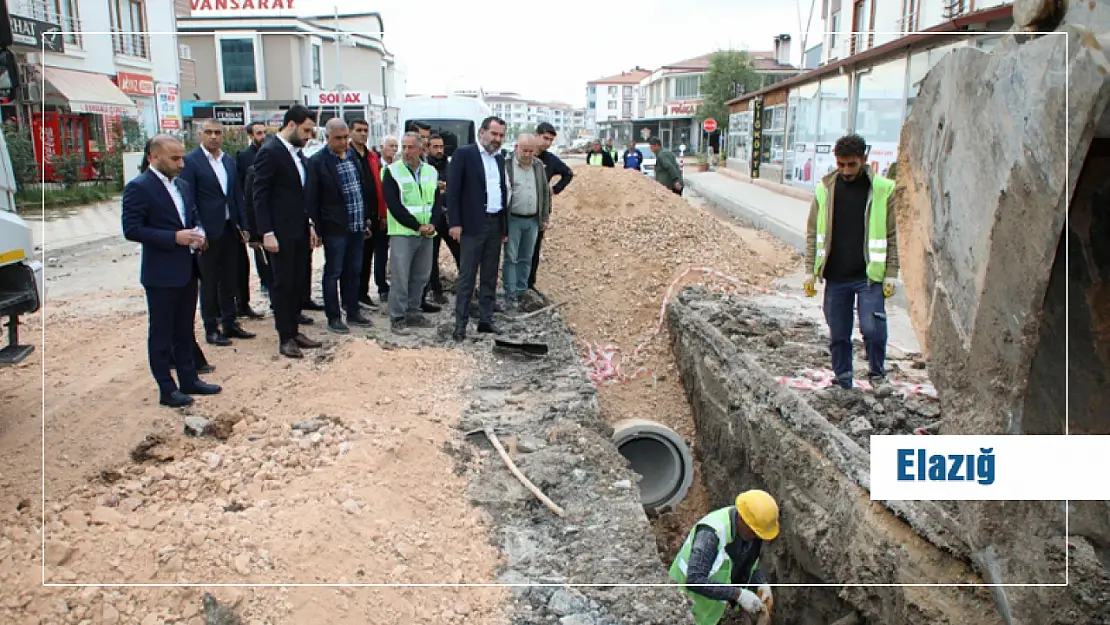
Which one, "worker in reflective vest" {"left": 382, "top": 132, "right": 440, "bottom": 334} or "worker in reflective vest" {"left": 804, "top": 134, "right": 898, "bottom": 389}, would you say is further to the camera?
"worker in reflective vest" {"left": 382, "top": 132, "right": 440, "bottom": 334}

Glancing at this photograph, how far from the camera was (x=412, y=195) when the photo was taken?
6.72m

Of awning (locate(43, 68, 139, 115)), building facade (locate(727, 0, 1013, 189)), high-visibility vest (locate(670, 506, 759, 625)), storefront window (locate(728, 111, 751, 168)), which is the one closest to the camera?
high-visibility vest (locate(670, 506, 759, 625))

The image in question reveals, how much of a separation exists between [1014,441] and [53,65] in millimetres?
22587

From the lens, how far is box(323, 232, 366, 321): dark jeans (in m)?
6.66

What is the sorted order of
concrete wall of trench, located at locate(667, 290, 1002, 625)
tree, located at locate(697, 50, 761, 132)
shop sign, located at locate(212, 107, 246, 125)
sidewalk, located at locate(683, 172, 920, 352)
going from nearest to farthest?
concrete wall of trench, located at locate(667, 290, 1002, 625)
sidewalk, located at locate(683, 172, 920, 352)
shop sign, located at locate(212, 107, 246, 125)
tree, located at locate(697, 50, 761, 132)

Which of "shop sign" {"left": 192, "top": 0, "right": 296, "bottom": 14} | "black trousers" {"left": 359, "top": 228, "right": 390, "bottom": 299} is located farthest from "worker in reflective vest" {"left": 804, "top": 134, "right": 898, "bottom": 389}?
"shop sign" {"left": 192, "top": 0, "right": 296, "bottom": 14}

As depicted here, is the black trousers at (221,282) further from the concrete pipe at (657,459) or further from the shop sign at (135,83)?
the shop sign at (135,83)

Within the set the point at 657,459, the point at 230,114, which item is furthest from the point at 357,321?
the point at 230,114

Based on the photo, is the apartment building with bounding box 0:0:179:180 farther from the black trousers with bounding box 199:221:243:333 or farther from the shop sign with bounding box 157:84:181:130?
the black trousers with bounding box 199:221:243:333

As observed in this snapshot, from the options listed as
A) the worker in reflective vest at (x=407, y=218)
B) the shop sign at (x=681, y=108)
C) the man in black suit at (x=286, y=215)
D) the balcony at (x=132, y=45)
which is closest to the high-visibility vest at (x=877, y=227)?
the worker in reflective vest at (x=407, y=218)

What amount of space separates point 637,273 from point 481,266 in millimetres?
3010

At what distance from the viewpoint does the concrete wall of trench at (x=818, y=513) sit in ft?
11.6

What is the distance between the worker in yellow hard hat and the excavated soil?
914 millimetres

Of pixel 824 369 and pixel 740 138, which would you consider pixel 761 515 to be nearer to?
pixel 824 369
